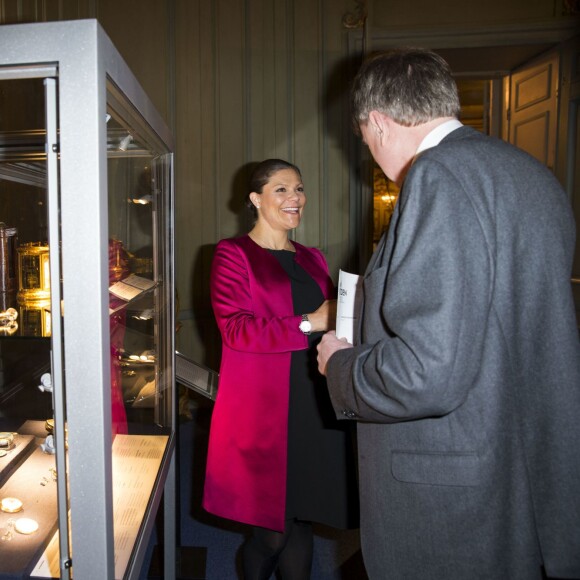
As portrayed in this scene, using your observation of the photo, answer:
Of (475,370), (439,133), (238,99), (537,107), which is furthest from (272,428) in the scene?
(537,107)

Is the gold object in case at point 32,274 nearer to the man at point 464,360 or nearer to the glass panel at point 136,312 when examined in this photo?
the glass panel at point 136,312

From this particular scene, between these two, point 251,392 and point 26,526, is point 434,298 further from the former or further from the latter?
point 251,392

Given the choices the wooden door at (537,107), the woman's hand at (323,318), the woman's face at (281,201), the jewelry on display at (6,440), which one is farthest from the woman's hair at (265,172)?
the wooden door at (537,107)

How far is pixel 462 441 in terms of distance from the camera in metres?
1.03

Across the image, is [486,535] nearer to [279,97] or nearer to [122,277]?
[122,277]

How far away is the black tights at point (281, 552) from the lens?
1965mm

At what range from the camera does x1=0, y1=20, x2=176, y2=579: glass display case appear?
80 centimetres

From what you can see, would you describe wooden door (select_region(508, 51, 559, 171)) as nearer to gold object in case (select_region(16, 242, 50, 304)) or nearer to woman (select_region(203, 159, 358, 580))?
woman (select_region(203, 159, 358, 580))

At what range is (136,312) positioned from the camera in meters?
1.44

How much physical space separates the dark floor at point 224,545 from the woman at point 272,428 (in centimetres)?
57

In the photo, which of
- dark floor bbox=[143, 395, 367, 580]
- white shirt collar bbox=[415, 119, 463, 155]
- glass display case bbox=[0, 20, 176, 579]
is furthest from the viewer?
dark floor bbox=[143, 395, 367, 580]

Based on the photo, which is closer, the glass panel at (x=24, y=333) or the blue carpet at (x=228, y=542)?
the glass panel at (x=24, y=333)

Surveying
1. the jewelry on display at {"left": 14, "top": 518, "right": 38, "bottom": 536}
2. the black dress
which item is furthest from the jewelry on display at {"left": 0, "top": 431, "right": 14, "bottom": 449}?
the black dress

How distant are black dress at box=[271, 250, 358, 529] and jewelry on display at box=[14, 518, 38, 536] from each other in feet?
3.09
